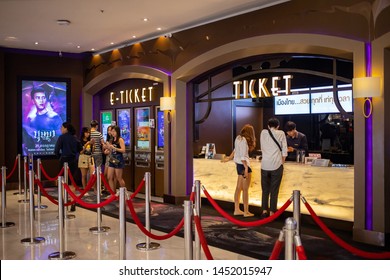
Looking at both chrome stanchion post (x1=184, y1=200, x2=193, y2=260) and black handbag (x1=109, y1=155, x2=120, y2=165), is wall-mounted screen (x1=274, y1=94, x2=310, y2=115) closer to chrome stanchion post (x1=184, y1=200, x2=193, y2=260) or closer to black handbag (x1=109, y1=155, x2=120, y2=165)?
black handbag (x1=109, y1=155, x2=120, y2=165)

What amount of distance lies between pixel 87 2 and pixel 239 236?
418 centimetres

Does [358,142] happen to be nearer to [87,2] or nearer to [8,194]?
[87,2]

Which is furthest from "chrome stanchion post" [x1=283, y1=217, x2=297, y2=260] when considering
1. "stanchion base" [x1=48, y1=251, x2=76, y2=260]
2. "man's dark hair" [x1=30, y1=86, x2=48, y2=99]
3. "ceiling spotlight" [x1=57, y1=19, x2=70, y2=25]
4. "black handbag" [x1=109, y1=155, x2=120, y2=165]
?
"man's dark hair" [x1=30, y1=86, x2=48, y2=99]

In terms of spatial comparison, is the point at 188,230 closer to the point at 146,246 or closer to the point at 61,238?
the point at 146,246

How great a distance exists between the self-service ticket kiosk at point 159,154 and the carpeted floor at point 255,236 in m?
1.63

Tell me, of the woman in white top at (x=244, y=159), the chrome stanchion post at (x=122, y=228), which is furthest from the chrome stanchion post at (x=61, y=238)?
the woman in white top at (x=244, y=159)

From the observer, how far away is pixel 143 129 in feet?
33.6

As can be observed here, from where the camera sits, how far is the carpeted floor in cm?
530

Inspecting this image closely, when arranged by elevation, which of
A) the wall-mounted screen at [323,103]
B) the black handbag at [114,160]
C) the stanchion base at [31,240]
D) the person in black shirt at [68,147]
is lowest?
the stanchion base at [31,240]

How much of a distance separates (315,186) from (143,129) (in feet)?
15.2

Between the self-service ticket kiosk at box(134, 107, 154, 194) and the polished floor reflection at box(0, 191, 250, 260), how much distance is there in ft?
8.10

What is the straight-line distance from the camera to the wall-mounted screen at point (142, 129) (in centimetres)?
1009

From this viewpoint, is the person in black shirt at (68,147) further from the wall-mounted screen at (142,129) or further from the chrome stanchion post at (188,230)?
the chrome stanchion post at (188,230)

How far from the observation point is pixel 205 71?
8.30m
